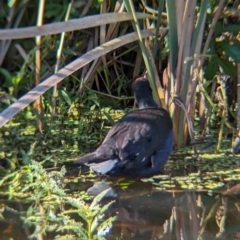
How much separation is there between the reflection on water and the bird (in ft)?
0.39

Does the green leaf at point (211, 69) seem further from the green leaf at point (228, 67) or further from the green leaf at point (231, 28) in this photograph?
the green leaf at point (231, 28)

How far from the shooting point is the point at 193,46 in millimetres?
4164

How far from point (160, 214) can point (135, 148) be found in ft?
2.40

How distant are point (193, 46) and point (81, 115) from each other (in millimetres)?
1064

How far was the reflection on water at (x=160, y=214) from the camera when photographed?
9.94 feet

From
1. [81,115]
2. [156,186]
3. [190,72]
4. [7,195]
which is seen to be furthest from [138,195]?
[81,115]

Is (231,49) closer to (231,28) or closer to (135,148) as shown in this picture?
(231,28)

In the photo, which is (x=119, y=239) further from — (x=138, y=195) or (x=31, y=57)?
(x=31, y=57)

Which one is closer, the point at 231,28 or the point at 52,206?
the point at 52,206

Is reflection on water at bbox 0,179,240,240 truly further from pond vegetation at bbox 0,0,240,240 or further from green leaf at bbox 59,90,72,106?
green leaf at bbox 59,90,72,106

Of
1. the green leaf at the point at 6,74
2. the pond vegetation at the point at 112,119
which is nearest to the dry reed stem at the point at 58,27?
the pond vegetation at the point at 112,119

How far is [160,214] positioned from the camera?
10.9 ft

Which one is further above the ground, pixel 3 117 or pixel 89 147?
pixel 3 117

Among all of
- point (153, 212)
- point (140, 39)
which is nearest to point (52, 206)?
point (153, 212)
